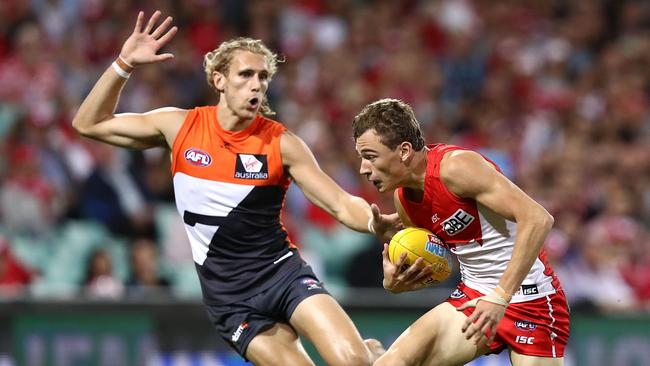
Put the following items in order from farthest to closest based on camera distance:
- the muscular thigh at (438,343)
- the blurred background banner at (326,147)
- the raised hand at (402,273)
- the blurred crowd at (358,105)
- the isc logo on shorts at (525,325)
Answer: the blurred crowd at (358,105) → the blurred background banner at (326,147) → the isc logo on shorts at (525,325) → the muscular thigh at (438,343) → the raised hand at (402,273)

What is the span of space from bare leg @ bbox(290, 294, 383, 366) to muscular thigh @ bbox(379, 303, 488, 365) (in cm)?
27

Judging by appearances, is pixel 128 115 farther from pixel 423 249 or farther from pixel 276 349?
pixel 423 249

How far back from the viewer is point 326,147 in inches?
489

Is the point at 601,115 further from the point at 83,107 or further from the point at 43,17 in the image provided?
the point at 83,107

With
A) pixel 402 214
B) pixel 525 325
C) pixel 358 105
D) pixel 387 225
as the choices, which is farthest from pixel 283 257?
pixel 358 105

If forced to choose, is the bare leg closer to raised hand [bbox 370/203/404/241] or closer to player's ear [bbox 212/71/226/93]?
raised hand [bbox 370/203/404/241]

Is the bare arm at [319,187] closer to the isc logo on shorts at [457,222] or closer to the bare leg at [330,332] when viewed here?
the bare leg at [330,332]

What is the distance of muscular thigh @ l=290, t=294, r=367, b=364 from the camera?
262 inches

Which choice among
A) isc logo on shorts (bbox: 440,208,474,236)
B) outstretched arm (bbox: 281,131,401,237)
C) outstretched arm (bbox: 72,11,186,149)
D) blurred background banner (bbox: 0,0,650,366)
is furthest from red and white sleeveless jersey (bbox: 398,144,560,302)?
blurred background banner (bbox: 0,0,650,366)

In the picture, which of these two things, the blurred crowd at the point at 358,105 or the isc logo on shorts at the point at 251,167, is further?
the blurred crowd at the point at 358,105

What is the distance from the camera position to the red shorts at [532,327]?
21.3 feet

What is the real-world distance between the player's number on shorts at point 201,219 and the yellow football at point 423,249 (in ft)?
3.71

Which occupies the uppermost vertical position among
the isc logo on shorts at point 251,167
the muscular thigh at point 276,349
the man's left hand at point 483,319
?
the isc logo on shorts at point 251,167

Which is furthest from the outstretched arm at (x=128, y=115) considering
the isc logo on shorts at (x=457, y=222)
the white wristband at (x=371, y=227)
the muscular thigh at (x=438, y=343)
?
the muscular thigh at (x=438, y=343)
